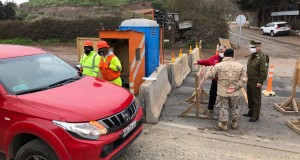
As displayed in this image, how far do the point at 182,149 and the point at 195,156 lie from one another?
0.31 metres

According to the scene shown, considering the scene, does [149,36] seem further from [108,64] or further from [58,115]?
[58,115]

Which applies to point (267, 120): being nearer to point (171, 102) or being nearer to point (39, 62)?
point (171, 102)

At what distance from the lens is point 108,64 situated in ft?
19.5

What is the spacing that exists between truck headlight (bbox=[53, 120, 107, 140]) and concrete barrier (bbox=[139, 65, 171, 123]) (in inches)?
104

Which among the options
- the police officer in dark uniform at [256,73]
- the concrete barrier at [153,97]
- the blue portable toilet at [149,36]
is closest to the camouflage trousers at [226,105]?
the police officer in dark uniform at [256,73]

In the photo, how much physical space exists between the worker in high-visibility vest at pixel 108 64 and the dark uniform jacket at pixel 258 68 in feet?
9.55

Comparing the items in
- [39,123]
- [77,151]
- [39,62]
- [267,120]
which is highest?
[39,62]

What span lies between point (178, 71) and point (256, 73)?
13.0ft

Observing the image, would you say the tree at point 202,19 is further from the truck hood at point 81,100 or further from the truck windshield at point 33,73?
the truck hood at point 81,100

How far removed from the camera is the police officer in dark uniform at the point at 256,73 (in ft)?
20.2

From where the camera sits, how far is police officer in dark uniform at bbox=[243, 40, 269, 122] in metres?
6.17

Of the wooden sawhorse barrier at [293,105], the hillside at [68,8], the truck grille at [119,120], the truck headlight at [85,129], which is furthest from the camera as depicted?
the hillside at [68,8]

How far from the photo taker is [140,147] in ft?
16.3

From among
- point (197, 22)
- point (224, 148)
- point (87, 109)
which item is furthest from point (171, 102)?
point (197, 22)
